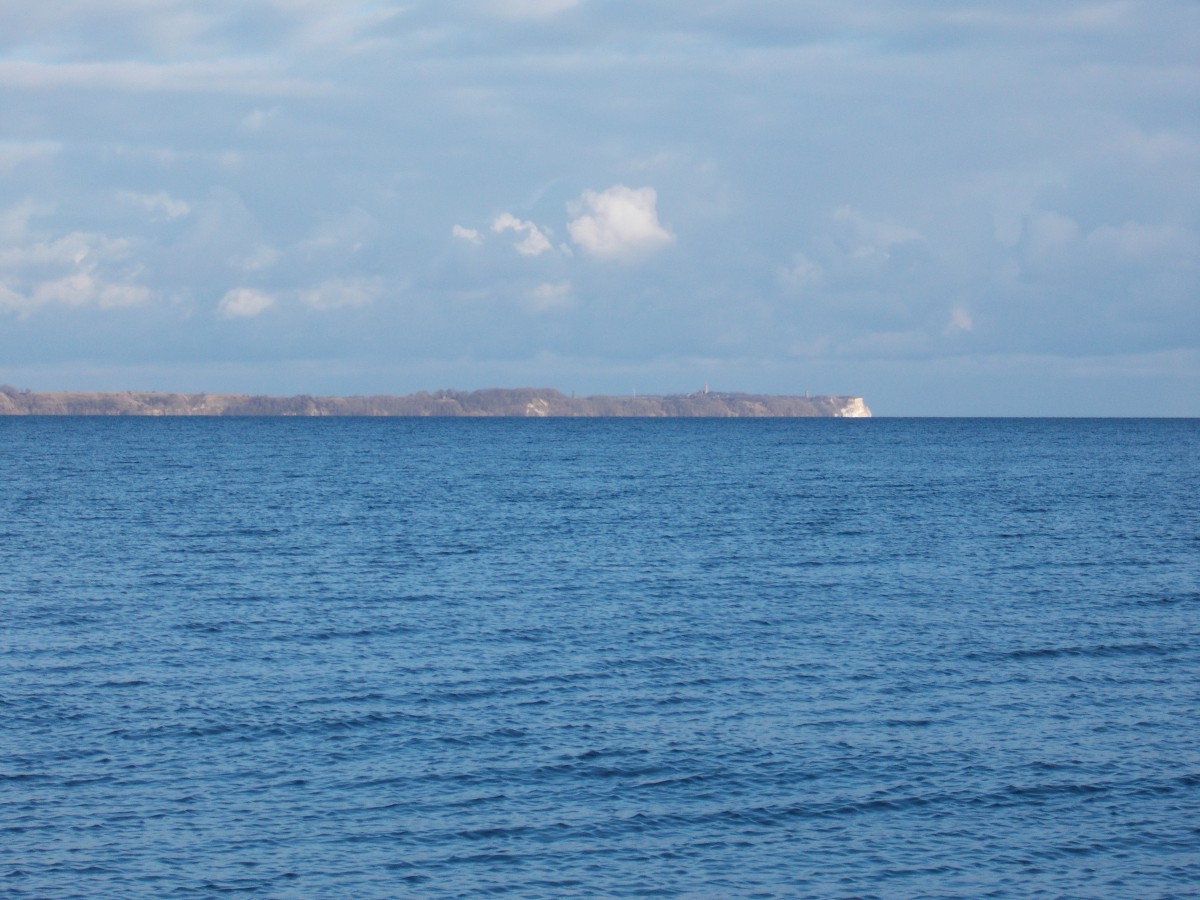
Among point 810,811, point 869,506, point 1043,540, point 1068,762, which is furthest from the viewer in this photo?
point 869,506

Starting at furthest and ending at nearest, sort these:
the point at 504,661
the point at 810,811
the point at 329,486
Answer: the point at 329,486 → the point at 504,661 → the point at 810,811

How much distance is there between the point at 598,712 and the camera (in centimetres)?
2539

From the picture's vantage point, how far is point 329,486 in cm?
9019

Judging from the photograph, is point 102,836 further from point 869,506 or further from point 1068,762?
point 869,506

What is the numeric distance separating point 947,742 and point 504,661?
11.1 metres

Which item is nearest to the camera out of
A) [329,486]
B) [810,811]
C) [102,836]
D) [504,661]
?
[102,836]

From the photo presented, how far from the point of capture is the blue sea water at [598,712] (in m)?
18.1

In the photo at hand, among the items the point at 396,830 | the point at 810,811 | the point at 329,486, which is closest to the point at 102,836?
the point at 396,830

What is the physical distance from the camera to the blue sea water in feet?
59.4

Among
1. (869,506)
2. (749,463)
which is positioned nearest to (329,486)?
(869,506)

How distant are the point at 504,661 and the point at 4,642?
1324 centimetres

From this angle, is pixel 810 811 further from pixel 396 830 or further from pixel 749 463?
pixel 749 463

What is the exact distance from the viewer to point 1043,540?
5650cm

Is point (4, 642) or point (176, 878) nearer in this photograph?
point (176, 878)
